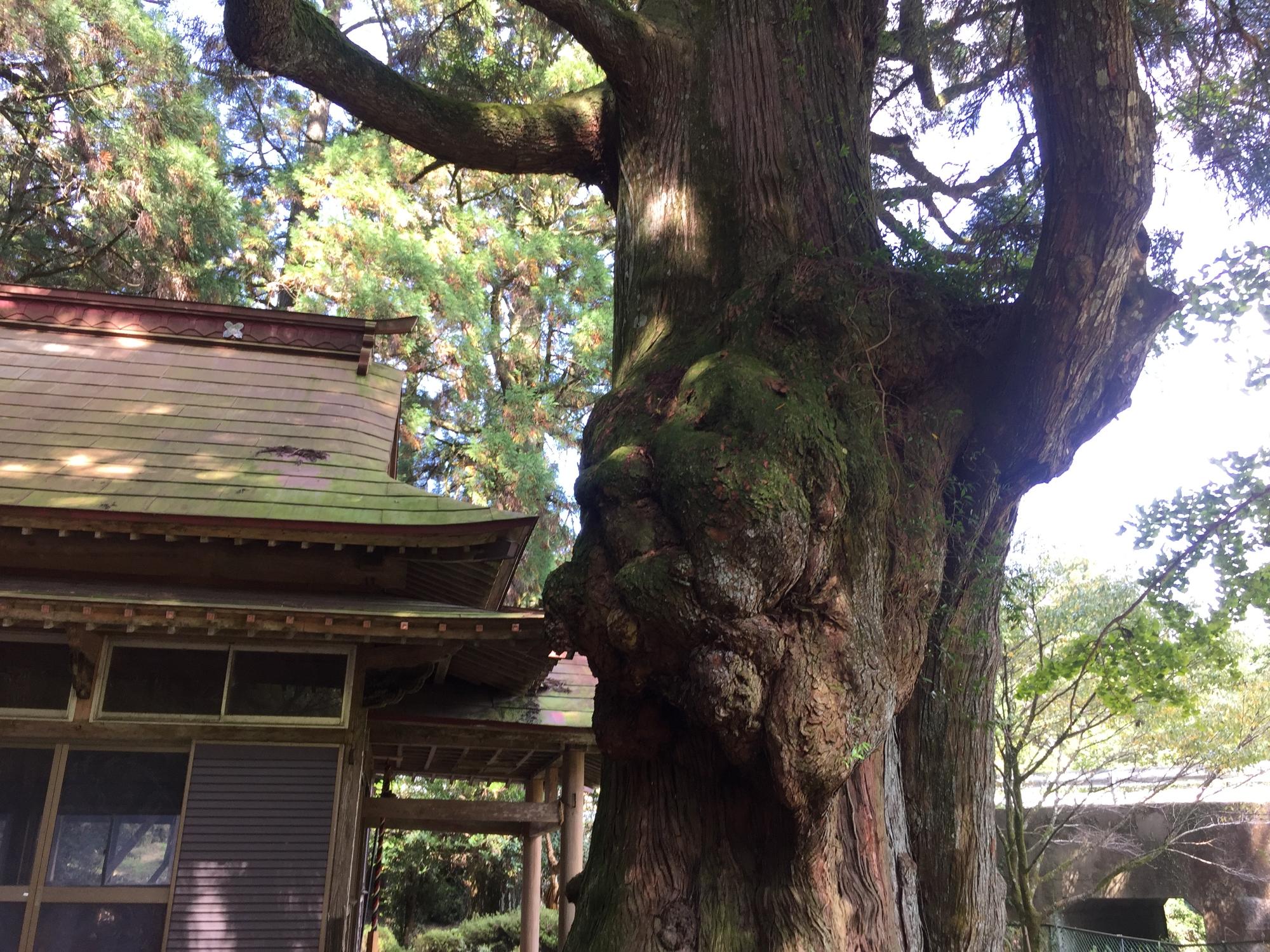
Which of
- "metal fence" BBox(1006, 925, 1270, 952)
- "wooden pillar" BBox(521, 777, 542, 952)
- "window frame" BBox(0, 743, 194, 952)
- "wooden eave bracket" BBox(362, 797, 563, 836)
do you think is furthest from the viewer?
"wooden pillar" BBox(521, 777, 542, 952)

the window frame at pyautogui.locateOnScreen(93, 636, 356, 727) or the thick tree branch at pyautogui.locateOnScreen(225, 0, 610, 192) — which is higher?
the thick tree branch at pyautogui.locateOnScreen(225, 0, 610, 192)

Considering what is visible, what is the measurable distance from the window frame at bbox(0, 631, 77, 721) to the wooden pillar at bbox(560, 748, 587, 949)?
3.93 metres

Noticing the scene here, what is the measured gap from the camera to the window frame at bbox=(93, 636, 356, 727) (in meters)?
5.74

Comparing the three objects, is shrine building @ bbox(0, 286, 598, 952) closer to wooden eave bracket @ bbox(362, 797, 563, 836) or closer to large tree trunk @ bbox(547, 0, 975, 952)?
wooden eave bracket @ bbox(362, 797, 563, 836)

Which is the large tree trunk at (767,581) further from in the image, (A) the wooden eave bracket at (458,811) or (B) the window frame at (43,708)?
(A) the wooden eave bracket at (458,811)

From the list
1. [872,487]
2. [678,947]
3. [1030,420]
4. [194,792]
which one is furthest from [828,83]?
[194,792]

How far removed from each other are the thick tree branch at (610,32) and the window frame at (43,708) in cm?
482

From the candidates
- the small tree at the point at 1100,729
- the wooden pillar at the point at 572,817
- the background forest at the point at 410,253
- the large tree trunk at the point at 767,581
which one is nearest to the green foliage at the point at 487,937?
the background forest at the point at 410,253

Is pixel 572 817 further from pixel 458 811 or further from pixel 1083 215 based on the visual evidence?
pixel 1083 215

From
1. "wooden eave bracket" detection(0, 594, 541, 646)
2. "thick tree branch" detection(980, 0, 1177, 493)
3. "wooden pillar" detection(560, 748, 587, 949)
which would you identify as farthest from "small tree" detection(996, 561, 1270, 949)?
"wooden pillar" detection(560, 748, 587, 949)

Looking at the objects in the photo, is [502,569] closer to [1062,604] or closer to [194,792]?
[194,792]

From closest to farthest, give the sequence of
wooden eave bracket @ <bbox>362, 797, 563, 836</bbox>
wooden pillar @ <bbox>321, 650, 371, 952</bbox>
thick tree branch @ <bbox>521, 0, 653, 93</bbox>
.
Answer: thick tree branch @ <bbox>521, 0, 653, 93</bbox> → wooden pillar @ <bbox>321, 650, 371, 952</bbox> → wooden eave bracket @ <bbox>362, 797, 563, 836</bbox>

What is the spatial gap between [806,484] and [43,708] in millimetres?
5130

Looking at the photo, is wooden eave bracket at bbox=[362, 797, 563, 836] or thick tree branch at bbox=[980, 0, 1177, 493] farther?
wooden eave bracket at bbox=[362, 797, 563, 836]
